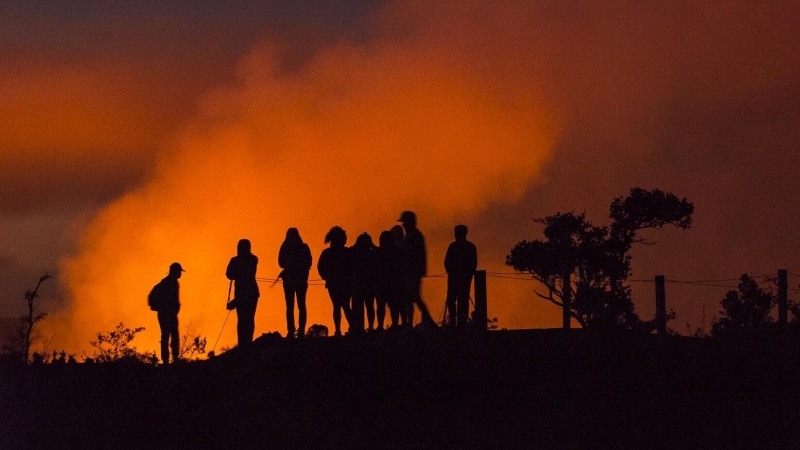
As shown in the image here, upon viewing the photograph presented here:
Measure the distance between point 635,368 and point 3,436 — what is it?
7.94 meters

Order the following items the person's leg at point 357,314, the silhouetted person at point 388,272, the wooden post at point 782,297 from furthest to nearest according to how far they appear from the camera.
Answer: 1. the wooden post at point 782,297
2. the person's leg at point 357,314
3. the silhouetted person at point 388,272

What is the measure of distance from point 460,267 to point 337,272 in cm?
180

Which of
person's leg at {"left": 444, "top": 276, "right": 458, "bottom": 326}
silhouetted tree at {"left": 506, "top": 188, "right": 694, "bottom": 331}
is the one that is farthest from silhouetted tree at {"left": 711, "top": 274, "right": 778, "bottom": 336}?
person's leg at {"left": 444, "top": 276, "right": 458, "bottom": 326}

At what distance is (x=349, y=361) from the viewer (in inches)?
668

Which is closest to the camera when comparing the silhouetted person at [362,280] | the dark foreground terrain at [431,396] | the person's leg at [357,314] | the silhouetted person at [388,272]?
the dark foreground terrain at [431,396]

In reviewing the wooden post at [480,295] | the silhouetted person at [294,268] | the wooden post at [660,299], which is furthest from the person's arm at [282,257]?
the wooden post at [660,299]

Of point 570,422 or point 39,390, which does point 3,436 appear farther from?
point 570,422

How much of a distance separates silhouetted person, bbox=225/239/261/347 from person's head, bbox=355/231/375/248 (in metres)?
1.55

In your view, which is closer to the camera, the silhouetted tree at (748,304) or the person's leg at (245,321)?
the person's leg at (245,321)

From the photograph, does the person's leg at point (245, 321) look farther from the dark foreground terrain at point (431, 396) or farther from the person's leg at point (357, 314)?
the person's leg at point (357, 314)

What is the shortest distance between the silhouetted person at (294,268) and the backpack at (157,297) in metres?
1.78

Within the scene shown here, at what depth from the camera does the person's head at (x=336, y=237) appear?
19344mm

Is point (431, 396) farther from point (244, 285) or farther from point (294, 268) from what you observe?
point (244, 285)

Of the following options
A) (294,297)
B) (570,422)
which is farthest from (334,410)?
(294,297)
